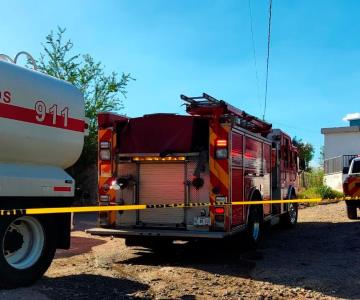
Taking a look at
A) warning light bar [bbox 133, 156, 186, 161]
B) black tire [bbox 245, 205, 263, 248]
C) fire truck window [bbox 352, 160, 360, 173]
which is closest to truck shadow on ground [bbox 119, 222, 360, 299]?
black tire [bbox 245, 205, 263, 248]

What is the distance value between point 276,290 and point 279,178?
6.55 metres

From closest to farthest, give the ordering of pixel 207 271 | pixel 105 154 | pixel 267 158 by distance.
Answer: pixel 207 271, pixel 105 154, pixel 267 158

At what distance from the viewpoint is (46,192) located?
7184mm

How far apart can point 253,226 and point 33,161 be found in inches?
210

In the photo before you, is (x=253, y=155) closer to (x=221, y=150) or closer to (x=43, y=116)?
(x=221, y=150)

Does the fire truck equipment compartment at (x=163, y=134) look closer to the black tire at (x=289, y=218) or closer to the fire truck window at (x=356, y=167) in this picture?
the black tire at (x=289, y=218)

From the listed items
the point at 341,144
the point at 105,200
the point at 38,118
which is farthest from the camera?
the point at 341,144

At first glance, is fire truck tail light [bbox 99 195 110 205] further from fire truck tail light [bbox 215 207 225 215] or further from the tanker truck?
the tanker truck

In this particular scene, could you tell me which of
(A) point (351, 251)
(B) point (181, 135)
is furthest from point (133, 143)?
(A) point (351, 251)

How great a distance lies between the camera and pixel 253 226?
11047mm

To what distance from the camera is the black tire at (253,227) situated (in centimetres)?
1092

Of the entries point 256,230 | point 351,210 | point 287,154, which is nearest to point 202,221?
point 256,230

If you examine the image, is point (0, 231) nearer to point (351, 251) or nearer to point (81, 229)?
point (351, 251)

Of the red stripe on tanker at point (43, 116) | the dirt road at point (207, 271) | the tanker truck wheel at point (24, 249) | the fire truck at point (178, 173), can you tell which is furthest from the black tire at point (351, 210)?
the tanker truck wheel at point (24, 249)
